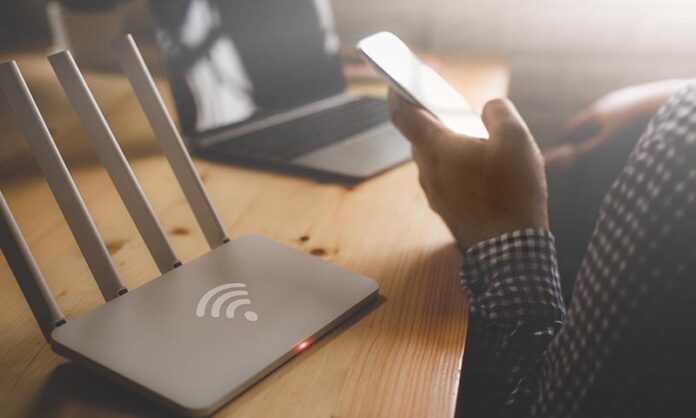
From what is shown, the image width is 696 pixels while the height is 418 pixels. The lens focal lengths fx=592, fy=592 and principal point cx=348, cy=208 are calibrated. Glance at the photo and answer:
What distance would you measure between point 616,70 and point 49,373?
176 centimetres

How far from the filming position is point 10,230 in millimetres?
431

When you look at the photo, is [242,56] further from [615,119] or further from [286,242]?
[615,119]

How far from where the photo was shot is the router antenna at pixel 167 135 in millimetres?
519

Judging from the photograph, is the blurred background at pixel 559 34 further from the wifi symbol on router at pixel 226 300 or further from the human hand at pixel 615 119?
the wifi symbol on router at pixel 226 300

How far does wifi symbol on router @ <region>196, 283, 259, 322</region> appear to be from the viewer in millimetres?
451

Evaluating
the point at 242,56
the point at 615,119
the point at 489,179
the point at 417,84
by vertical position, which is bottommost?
the point at 615,119

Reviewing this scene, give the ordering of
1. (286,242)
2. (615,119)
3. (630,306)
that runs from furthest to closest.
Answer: (615,119)
(286,242)
(630,306)

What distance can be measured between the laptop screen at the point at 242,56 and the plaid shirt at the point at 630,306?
1.77 ft

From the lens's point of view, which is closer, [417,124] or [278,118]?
[417,124]

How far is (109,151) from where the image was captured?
0.49 m

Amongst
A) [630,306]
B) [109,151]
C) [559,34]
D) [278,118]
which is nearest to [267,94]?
[278,118]

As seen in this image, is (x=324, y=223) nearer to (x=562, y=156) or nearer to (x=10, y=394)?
(x=10, y=394)

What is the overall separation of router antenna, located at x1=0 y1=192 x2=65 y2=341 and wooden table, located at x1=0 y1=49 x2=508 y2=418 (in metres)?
0.03

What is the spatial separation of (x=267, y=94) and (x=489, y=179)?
49cm
